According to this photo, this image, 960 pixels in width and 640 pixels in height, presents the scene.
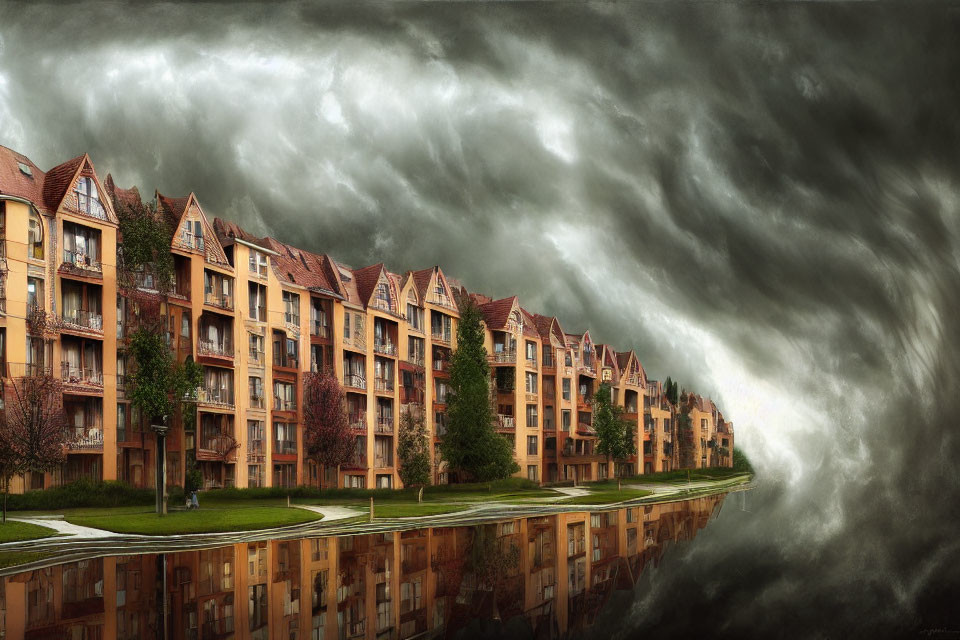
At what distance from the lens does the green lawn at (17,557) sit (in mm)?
12781

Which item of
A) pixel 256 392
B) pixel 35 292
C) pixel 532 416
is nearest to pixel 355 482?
pixel 256 392

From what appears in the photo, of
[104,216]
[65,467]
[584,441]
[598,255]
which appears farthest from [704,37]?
[584,441]

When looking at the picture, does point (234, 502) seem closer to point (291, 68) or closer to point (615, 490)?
point (291, 68)

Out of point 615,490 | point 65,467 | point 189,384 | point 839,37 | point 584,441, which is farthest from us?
point 584,441

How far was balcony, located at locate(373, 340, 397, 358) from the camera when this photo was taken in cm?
3278

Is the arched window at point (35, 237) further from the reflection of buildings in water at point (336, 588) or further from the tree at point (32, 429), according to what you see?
the reflection of buildings in water at point (336, 588)

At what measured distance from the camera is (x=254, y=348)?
2691 cm

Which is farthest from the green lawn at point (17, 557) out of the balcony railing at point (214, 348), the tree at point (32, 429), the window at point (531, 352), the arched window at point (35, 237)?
the window at point (531, 352)

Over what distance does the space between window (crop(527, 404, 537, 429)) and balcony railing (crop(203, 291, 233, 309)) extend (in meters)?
17.7

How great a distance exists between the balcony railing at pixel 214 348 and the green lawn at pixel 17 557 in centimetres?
1119

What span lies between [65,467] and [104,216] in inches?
247

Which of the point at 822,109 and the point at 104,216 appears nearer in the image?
the point at 822,109

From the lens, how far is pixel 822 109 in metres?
15.9

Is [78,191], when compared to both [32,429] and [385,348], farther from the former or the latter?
[385,348]
